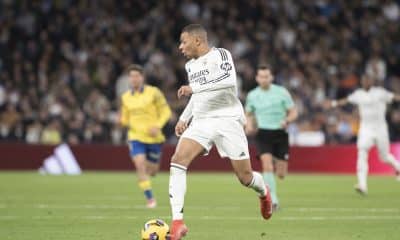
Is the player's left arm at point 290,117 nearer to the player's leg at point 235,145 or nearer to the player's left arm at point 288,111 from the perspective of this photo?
the player's left arm at point 288,111

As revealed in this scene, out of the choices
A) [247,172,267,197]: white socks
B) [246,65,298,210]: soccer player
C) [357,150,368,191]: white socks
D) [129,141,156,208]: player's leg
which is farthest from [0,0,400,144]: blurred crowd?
[247,172,267,197]: white socks

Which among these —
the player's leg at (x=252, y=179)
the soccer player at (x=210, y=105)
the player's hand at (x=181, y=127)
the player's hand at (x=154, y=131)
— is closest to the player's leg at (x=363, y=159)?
the player's hand at (x=154, y=131)

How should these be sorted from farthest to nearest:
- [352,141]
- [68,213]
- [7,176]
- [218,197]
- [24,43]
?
[24,43] < [352,141] < [7,176] < [218,197] < [68,213]

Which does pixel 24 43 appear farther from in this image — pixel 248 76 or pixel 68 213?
pixel 68 213

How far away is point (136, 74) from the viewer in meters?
17.5

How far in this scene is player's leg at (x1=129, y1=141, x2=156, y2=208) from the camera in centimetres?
1678

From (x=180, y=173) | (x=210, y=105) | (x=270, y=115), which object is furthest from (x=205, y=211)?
(x=180, y=173)

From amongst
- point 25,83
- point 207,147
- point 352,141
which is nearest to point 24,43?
point 25,83

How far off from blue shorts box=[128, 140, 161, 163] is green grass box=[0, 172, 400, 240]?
92 centimetres

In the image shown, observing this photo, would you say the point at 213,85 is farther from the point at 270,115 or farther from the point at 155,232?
the point at 270,115

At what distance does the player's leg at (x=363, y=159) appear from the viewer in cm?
1959

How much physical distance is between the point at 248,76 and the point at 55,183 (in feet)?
29.1

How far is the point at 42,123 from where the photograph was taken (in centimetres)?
3003

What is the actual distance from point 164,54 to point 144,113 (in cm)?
1423
